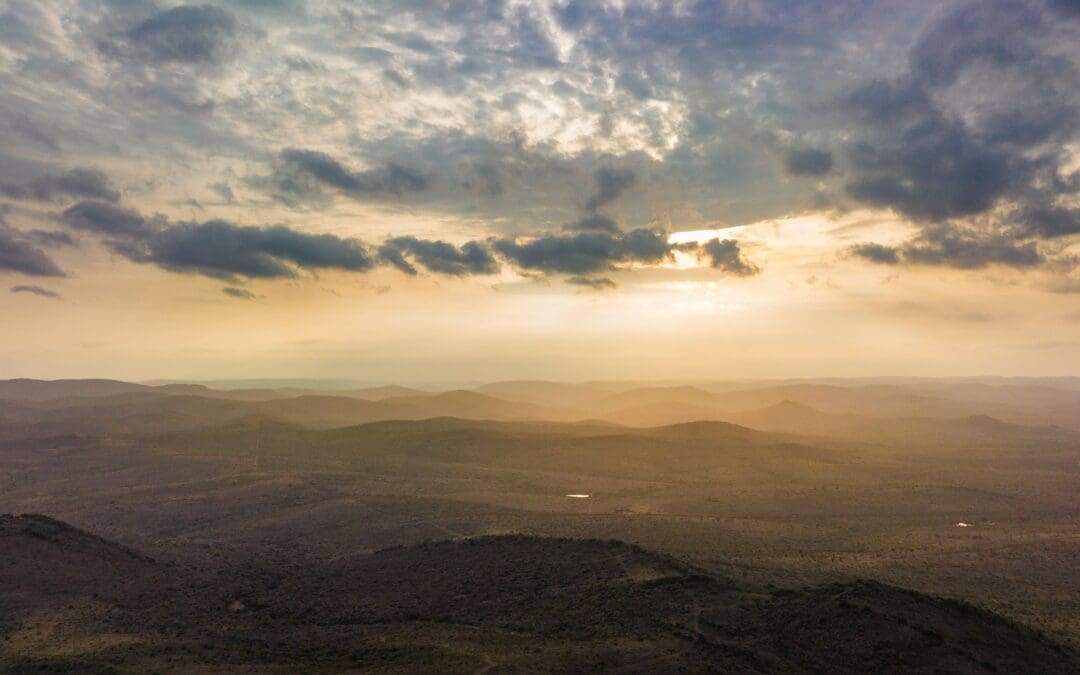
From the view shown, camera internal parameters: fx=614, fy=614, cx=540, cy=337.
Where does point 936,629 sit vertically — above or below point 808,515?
above

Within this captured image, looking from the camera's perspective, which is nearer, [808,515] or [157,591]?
[157,591]

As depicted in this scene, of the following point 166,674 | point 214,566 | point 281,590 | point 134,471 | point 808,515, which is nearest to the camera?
point 166,674

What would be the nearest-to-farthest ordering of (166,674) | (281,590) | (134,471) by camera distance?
(166,674) < (281,590) < (134,471)

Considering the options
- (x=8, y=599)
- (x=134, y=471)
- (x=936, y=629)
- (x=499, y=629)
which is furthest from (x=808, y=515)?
(x=134, y=471)

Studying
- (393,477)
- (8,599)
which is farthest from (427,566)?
(393,477)

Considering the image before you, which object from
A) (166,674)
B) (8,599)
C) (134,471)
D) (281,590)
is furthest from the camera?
(134,471)

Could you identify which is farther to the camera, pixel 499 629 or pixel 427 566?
pixel 427 566

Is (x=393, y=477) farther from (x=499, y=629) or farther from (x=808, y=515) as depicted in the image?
(x=499, y=629)

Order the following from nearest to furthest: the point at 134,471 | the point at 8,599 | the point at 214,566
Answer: the point at 8,599
the point at 214,566
the point at 134,471

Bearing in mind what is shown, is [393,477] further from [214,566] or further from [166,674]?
[166,674]
